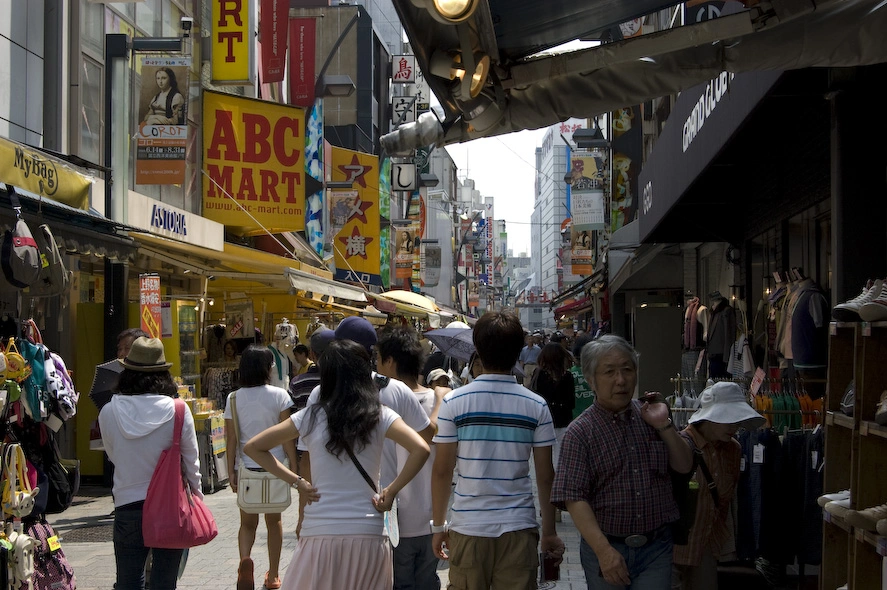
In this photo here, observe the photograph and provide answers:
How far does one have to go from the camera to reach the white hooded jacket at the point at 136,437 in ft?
17.9

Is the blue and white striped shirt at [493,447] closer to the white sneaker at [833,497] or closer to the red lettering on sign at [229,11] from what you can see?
the white sneaker at [833,497]

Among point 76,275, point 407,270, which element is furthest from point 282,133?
point 407,270

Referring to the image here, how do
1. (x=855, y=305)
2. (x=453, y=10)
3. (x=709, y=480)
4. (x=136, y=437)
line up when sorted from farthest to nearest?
(x=136, y=437) < (x=709, y=480) < (x=855, y=305) < (x=453, y=10)

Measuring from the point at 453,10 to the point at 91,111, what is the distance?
10553mm

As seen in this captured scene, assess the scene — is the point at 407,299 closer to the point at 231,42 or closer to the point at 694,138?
the point at 231,42

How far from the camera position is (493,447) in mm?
4418

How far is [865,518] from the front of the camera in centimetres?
415

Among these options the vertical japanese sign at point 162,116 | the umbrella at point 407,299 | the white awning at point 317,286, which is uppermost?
the vertical japanese sign at point 162,116

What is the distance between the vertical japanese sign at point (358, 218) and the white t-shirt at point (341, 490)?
2501cm

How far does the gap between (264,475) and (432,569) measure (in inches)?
76.9

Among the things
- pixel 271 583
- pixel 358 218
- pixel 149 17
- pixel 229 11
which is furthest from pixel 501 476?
pixel 358 218

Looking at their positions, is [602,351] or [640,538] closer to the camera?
[640,538]

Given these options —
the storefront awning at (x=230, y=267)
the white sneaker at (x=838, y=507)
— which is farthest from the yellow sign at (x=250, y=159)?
the white sneaker at (x=838, y=507)

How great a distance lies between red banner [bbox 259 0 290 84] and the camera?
1978 cm
